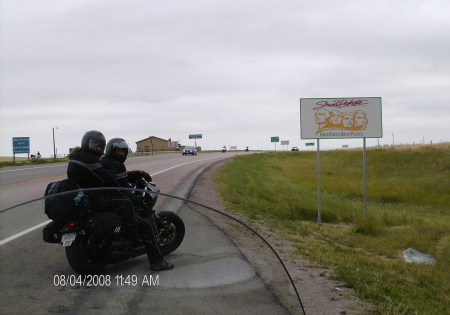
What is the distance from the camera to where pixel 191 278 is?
11.7 feet

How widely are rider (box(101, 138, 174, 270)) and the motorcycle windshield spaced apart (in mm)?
72

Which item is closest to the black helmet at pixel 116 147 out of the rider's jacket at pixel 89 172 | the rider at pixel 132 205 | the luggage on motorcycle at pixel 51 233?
the rider at pixel 132 205

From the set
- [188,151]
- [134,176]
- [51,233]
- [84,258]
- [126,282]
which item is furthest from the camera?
[188,151]

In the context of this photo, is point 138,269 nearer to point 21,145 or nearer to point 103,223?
point 103,223

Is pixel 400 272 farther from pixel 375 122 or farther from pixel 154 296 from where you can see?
pixel 375 122

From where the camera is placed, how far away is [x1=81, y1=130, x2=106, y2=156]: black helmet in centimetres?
459

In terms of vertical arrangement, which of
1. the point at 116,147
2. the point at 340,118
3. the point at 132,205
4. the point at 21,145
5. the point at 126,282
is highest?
the point at 340,118

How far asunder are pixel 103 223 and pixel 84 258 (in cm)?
39

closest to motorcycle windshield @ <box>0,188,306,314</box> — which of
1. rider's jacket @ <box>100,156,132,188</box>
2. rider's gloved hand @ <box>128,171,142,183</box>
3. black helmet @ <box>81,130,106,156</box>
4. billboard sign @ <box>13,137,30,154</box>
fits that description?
rider's jacket @ <box>100,156,132,188</box>

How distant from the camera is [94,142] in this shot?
4.62 metres

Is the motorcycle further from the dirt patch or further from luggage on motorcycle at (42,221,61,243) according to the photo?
the dirt patch

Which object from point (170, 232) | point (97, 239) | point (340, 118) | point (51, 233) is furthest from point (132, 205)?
point (340, 118)

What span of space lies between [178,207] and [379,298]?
2.85 meters

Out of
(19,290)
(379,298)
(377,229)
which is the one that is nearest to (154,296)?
(19,290)
